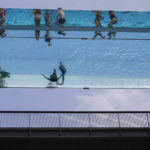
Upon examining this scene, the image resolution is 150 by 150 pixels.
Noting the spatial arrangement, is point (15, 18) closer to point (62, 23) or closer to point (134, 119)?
point (62, 23)

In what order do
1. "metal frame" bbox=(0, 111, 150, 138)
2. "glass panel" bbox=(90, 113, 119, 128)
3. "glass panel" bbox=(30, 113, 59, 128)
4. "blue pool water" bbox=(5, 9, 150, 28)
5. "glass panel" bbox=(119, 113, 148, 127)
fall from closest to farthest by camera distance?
"metal frame" bbox=(0, 111, 150, 138) → "glass panel" bbox=(30, 113, 59, 128) → "glass panel" bbox=(90, 113, 119, 128) → "glass panel" bbox=(119, 113, 148, 127) → "blue pool water" bbox=(5, 9, 150, 28)

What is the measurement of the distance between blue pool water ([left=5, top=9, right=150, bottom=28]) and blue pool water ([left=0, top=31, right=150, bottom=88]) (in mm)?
491

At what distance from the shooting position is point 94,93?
18500 millimetres

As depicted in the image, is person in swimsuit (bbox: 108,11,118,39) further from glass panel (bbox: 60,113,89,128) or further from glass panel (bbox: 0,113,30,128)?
glass panel (bbox: 0,113,30,128)

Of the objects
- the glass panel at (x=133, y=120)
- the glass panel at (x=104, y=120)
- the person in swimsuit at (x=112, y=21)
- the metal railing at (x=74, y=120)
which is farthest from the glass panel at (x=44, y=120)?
the person in swimsuit at (x=112, y=21)

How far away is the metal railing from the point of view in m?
16.0

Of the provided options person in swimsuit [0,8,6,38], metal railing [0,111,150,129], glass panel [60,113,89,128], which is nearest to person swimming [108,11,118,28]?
metal railing [0,111,150,129]

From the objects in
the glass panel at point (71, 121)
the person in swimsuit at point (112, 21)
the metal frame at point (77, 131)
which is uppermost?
the person in swimsuit at point (112, 21)

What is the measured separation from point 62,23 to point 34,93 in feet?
12.2

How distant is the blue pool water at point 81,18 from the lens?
17.6 metres

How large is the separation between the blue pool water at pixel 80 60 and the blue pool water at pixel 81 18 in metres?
0.49

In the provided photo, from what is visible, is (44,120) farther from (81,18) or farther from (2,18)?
(2,18)

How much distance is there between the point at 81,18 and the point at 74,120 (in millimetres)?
4958

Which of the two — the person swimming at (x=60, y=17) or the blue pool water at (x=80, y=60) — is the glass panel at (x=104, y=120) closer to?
the blue pool water at (x=80, y=60)
